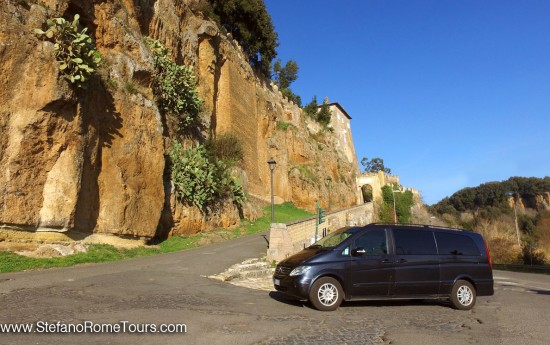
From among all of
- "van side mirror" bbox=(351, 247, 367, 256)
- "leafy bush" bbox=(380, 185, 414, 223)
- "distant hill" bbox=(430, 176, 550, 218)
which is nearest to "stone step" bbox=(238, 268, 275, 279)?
"van side mirror" bbox=(351, 247, 367, 256)

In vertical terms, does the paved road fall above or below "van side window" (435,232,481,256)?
below

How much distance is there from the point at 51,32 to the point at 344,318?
1219cm

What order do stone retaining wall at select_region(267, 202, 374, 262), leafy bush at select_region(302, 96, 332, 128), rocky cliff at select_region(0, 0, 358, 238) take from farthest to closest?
leafy bush at select_region(302, 96, 332, 128), stone retaining wall at select_region(267, 202, 374, 262), rocky cliff at select_region(0, 0, 358, 238)

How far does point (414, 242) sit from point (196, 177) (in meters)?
12.9

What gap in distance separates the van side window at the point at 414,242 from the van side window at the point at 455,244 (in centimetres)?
20

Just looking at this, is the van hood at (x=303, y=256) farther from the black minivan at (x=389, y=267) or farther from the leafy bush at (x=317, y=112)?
the leafy bush at (x=317, y=112)

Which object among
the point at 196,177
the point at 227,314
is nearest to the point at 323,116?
the point at 196,177

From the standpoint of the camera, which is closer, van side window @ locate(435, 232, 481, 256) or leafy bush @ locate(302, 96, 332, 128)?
van side window @ locate(435, 232, 481, 256)

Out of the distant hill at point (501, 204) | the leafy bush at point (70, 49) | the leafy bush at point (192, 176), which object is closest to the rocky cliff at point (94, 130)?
the leafy bush at point (70, 49)

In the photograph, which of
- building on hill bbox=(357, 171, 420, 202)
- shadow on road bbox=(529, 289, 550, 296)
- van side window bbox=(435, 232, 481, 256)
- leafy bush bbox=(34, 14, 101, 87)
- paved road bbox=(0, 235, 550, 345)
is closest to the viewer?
paved road bbox=(0, 235, 550, 345)

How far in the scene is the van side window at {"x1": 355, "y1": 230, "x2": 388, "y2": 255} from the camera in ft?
25.0

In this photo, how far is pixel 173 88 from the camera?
19500 mm

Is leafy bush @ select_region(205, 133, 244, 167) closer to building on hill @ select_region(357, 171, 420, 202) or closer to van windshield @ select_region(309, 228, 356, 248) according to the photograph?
van windshield @ select_region(309, 228, 356, 248)

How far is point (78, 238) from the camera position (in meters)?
12.6
